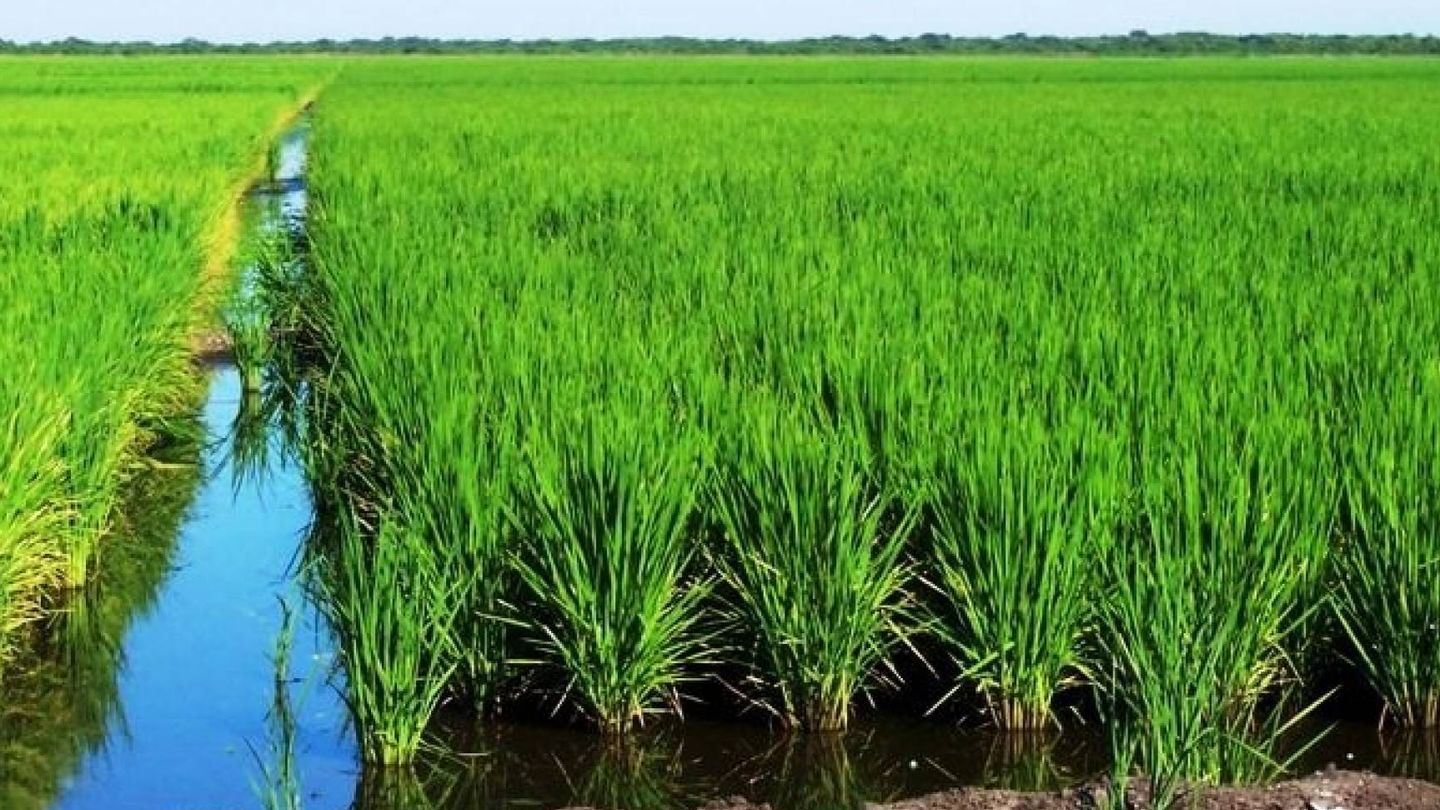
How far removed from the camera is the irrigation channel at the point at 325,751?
400 cm

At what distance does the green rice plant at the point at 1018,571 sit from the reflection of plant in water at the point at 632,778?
67 cm

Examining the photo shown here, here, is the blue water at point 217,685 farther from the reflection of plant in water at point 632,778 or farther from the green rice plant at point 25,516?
the reflection of plant in water at point 632,778

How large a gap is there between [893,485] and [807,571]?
51 centimetres

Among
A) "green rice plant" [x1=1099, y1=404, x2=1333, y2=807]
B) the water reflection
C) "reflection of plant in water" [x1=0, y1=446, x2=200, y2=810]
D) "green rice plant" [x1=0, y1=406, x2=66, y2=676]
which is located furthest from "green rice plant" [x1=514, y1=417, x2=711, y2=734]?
"green rice plant" [x1=0, y1=406, x2=66, y2=676]

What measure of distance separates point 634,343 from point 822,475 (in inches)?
70.0

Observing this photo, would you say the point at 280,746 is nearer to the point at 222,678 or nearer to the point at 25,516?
the point at 222,678

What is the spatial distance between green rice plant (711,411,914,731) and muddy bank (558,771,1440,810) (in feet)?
2.40

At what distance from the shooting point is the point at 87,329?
630 cm

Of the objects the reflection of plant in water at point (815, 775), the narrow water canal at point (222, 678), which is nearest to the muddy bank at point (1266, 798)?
the reflection of plant in water at point (815, 775)

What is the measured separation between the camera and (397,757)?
403cm

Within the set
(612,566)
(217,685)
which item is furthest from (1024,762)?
(217,685)

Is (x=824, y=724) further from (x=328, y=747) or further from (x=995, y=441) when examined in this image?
(x=328, y=747)

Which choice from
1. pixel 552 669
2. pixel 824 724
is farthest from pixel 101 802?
pixel 824 724

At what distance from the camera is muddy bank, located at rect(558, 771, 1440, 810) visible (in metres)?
3.26
